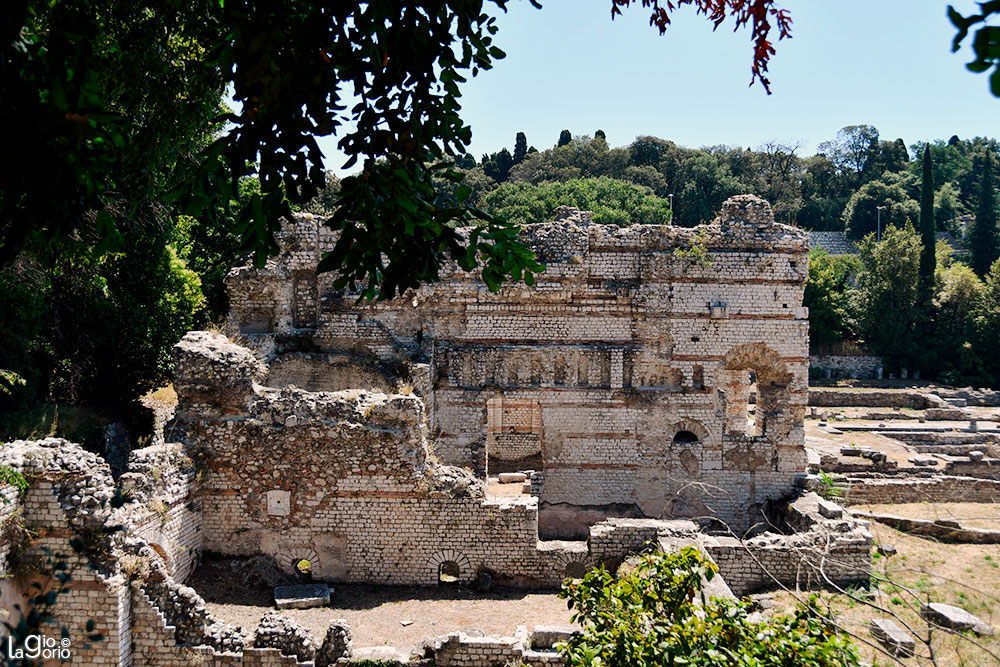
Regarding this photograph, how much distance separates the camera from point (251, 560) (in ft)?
34.2

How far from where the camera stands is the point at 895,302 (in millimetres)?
38969

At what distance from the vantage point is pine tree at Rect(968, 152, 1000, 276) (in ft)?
148

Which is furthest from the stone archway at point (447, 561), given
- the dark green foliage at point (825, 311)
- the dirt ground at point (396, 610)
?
the dark green foliage at point (825, 311)

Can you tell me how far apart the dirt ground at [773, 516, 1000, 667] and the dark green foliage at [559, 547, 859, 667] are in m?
2.82

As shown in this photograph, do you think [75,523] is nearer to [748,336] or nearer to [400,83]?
[400,83]

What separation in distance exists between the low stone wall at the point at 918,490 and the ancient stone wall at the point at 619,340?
3941mm

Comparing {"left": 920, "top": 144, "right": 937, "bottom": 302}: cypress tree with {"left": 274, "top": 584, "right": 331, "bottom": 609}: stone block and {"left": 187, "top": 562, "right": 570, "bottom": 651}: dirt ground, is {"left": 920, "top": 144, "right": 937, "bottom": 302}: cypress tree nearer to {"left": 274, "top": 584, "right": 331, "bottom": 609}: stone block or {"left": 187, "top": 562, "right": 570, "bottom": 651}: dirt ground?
{"left": 187, "top": 562, "right": 570, "bottom": 651}: dirt ground

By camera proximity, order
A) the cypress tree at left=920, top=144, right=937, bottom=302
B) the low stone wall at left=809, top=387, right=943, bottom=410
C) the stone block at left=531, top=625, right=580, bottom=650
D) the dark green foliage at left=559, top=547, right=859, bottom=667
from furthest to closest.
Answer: the cypress tree at left=920, top=144, right=937, bottom=302 < the low stone wall at left=809, top=387, right=943, bottom=410 < the stone block at left=531, top=625, right=580, bottom=650 < the dark green foliage at left=559, top=547, right=859, bottom=667

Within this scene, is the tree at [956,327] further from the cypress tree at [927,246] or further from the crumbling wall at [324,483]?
the crumbling wall at [324,483]

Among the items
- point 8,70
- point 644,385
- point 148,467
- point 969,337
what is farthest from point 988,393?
point 8,70

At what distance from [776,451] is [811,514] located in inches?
83.7

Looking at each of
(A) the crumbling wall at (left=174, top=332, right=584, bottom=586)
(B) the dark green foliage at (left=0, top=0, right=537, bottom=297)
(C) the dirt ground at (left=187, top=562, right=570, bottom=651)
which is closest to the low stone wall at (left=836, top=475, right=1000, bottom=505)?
(C) the dirt ground at (left=187, top=562, right=570, bottom=651)

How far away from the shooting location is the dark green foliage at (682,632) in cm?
495

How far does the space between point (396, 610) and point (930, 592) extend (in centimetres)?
649
